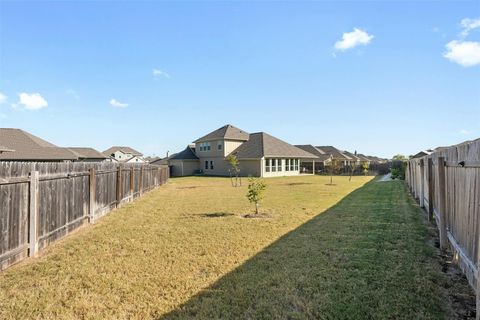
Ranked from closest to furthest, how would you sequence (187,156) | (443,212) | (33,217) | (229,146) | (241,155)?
(33,217) < (443,212) < (241,155) < (229,146) < (187,156)

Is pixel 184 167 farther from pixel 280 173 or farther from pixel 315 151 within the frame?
pixel 315 151

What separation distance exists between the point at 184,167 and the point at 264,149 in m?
12.1

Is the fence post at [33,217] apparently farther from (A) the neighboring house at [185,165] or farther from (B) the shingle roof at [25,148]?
(A) the neighboring house at [185,165]

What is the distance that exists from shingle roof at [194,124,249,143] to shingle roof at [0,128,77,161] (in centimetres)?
1610

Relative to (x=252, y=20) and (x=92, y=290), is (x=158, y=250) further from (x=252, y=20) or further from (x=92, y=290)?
(x=252, y=20)

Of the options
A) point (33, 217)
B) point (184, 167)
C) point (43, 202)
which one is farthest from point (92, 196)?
point (184, 167)

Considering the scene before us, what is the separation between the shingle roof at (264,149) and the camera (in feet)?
115

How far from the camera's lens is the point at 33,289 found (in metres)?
4.26

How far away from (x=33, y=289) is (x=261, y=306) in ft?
10.3

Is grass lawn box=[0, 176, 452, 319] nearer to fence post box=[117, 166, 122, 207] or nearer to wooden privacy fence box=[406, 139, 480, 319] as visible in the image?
wooden privacy fence box=[406, 139, 480, 319]

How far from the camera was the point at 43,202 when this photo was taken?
19.6 ft

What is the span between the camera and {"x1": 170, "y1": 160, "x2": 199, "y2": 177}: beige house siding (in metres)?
41.1

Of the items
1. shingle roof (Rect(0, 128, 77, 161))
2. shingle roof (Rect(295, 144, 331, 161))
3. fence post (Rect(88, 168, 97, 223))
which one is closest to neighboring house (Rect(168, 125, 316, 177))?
shingle roof (Rect(295, 144, 331, 161))

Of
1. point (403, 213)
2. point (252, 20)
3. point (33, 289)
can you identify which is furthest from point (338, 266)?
point (252, 20)
